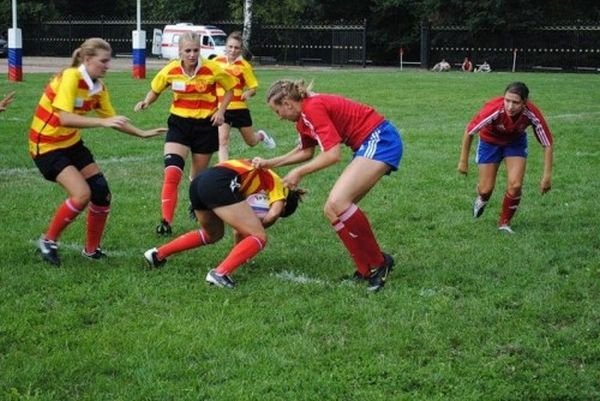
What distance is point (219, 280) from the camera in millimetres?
6117

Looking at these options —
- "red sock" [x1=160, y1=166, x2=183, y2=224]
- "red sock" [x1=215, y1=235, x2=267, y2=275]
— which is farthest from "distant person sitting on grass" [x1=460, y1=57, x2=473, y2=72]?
"red sock" [x1=215, y1=235, x2=267, y2=275]

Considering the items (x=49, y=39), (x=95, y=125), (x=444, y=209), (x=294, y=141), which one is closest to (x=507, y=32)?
(x=49, y=39)

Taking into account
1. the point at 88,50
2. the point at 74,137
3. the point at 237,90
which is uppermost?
the point at 88,50

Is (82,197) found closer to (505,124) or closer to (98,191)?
(98,191)

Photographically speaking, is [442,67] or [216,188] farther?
[442,67]

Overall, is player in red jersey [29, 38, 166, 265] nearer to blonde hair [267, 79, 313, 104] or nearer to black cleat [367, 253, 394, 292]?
blonde hair [267, 79, 313, 104]

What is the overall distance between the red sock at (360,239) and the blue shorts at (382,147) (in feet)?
1.28

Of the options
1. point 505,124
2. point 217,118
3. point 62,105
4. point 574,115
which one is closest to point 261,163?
point 62,105

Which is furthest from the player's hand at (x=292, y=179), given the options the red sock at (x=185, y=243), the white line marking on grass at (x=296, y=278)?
the red sock at (x=185, y=243)

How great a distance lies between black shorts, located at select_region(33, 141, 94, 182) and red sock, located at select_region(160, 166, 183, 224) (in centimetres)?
108

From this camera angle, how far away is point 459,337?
5109 millimetres

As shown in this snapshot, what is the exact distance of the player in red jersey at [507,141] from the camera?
781 centimetres

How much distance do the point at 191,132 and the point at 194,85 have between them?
44 centimetres

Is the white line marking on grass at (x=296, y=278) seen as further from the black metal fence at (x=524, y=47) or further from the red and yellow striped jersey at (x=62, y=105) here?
the black metal fence at (x=524, y=47)
